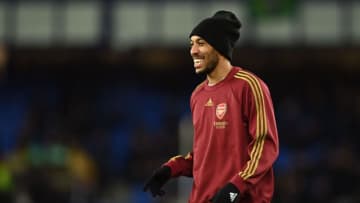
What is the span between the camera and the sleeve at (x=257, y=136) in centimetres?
577

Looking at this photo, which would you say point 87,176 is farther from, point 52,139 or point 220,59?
point 220,59

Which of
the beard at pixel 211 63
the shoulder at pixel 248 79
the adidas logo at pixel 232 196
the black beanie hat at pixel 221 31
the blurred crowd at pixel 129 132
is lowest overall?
the blurred crowd at pixel 129 132

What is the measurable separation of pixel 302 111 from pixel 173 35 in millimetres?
3236

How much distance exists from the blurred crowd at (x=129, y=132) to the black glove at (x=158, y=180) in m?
7.53

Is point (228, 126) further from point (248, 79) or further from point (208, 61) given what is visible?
point (208, 61)

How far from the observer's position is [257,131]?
19.2 feet

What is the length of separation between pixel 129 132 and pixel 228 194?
14747 mm

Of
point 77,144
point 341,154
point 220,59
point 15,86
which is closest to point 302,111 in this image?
point 341,154

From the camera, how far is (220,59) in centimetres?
619

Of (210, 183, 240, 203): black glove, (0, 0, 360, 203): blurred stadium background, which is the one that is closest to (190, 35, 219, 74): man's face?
(210, 183, 240, 203): black glove

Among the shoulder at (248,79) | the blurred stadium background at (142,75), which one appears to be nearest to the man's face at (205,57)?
the shoulder at (248,79)

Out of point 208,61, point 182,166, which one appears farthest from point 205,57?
point 182,166

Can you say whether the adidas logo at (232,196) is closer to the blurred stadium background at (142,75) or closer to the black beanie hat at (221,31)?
the black beanie hat at (221,31)

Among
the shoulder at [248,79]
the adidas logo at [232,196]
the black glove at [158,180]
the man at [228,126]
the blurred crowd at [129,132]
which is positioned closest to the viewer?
the adidas logo at [232,196]
